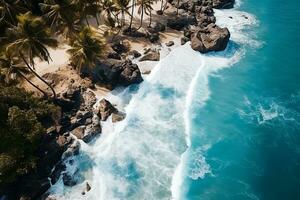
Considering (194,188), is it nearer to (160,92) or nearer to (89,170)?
(89,170)

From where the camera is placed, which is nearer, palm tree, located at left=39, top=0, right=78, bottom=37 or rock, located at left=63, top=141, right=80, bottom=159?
rock, located at left=63, top=141, right=80, bottom=159

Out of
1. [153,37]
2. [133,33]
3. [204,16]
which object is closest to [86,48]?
[133,33]

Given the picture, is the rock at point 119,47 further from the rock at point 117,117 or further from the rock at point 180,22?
the rock at point 117,117

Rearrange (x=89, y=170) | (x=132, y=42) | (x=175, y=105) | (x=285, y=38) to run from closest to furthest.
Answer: (x=89, y=170) < (x=175, y=105) < (x=132, y=42) < (x=285, y=38)

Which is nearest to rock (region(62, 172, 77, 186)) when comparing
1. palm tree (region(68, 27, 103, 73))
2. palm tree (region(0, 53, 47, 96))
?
palm tree (region(0, 53, 47, 96))

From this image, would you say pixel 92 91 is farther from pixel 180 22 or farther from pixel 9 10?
pixel 180 22

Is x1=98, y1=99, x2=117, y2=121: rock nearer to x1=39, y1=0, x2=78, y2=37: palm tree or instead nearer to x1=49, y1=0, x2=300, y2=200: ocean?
x1=49, y1=0, x2=300, y2=200: ocean

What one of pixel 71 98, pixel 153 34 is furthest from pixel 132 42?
pixel 71 98

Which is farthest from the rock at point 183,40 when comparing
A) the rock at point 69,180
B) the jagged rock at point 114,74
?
the rock at point 69,180
